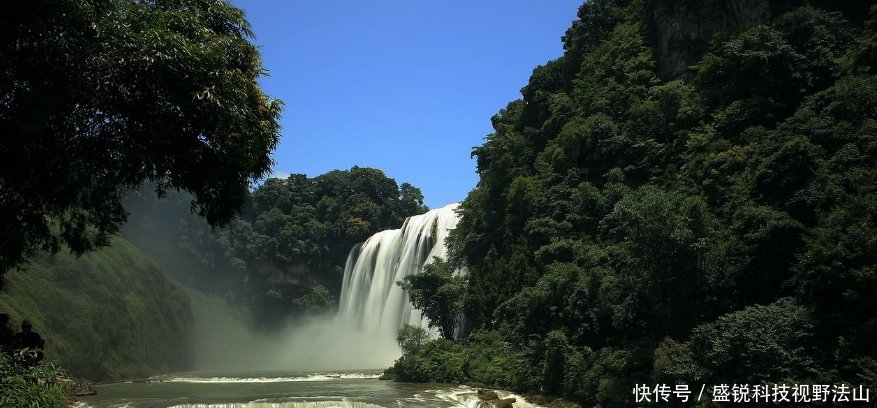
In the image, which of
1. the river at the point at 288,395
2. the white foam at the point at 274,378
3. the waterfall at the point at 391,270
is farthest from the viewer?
the waterfall at the point at 391,270

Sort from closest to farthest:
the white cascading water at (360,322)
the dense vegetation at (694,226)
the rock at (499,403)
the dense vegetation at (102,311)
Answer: the dense vegetation at (694,226)
the rock at (499,403)
the dense vegetation at (102,311)
the white cascading water at (360,322)

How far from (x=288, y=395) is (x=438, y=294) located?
37.2 feet

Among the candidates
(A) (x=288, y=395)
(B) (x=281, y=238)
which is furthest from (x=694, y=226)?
(B) (x=281, y=238)

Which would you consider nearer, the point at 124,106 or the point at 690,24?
the point at 124,106

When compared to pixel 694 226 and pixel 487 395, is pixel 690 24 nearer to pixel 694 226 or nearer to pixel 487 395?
pixel 694 226

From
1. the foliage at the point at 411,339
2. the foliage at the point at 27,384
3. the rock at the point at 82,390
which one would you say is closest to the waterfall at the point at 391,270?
the foliage at the point at 411,339

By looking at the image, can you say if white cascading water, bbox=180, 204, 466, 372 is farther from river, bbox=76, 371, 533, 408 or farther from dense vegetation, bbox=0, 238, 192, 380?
dense vegetation, bbox=0, 238, 192, 380

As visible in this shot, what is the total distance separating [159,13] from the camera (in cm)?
905

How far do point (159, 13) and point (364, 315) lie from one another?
36.8m

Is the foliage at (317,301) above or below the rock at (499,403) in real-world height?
above

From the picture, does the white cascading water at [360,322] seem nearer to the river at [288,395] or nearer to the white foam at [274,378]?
the white foam at [274,378]

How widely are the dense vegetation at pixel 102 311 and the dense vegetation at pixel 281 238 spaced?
53.9 ft

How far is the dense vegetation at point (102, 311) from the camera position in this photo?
27.7m

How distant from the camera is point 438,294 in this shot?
30.6 m
